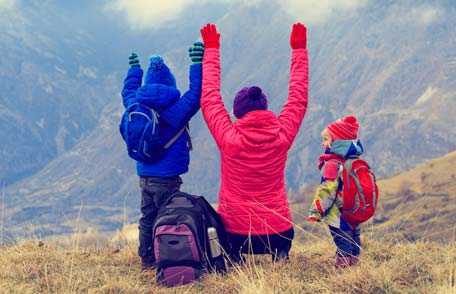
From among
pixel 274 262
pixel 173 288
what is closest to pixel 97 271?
pixel 173 288

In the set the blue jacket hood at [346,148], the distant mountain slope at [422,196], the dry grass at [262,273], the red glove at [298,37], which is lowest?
the distant mountain slope at [422,196]

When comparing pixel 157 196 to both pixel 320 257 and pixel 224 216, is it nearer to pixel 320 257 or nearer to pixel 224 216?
pixel 224 216

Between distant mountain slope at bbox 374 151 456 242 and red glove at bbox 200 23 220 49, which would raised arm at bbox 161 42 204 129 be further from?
distant mountain slope at bbox 374 151 456 242

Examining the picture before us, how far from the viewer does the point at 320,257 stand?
8.38 meters

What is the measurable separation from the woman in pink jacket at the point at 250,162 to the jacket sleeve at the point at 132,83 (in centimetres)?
128

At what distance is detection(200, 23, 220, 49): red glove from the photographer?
798cm

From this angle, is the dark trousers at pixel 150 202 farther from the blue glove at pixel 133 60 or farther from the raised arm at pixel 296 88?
the blue glove at pixel 133 60

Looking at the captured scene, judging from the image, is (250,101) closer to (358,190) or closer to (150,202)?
(358,190)

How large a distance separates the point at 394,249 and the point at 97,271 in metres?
3.99

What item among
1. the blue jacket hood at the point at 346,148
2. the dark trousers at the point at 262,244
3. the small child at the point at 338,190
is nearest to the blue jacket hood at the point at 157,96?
the dark trousers at the point at 262,244

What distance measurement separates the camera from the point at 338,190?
24.5 ft

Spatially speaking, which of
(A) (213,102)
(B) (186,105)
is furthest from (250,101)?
(B) (186,105)

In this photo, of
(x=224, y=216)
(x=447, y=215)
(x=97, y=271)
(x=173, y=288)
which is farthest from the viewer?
(x=447, y=215)

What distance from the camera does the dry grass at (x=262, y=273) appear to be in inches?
241
